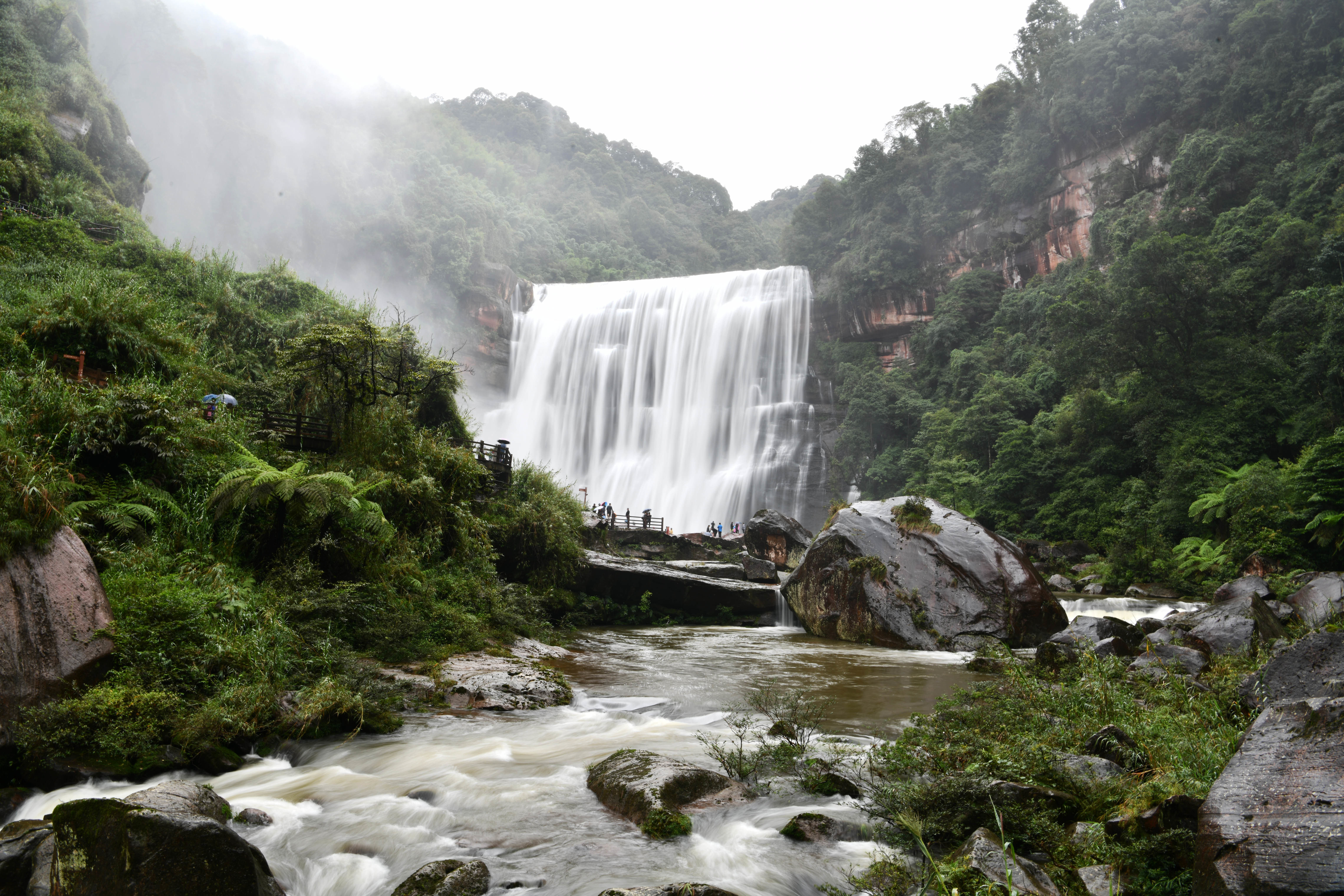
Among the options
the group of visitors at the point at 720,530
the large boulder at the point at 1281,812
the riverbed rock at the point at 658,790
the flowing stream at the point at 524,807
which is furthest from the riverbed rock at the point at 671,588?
the large boulder at the point at 1281,812

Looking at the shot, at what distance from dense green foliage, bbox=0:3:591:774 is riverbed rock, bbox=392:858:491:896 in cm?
266

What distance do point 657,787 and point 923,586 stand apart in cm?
972

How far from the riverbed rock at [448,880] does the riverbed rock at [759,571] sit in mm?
16668

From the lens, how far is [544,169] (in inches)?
3895

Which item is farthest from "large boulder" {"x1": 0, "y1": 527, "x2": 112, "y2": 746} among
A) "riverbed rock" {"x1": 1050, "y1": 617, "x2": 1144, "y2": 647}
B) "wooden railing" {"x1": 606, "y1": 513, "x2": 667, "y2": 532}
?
"wooden railing" {"x1": 606, "y1": 513, "x2": 667, "y2": 532}

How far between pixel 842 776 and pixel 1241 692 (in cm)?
298

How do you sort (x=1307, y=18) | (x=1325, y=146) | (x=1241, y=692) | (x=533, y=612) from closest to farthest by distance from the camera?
(x=1241, y=692) < (x=533, y=612) < (x=1325, y=146) < (x=1307, y=18)

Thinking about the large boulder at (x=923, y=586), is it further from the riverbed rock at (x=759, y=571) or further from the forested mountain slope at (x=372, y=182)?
the forested mountain slope at (x=372, y=182)

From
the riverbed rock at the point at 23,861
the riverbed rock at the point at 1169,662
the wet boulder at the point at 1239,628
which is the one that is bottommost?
the riverbed rock at the point at 23,861

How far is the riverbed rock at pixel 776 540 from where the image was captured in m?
30.8

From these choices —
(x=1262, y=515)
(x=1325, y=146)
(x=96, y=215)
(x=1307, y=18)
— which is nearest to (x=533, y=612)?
(x=1262, y=515)

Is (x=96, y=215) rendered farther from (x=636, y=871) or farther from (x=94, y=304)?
(x=636, y=871)

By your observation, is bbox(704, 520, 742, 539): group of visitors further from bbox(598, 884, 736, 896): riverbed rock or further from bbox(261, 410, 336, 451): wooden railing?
bbox(598, 884, 736, 896): riverbed rock

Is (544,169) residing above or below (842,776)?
above
